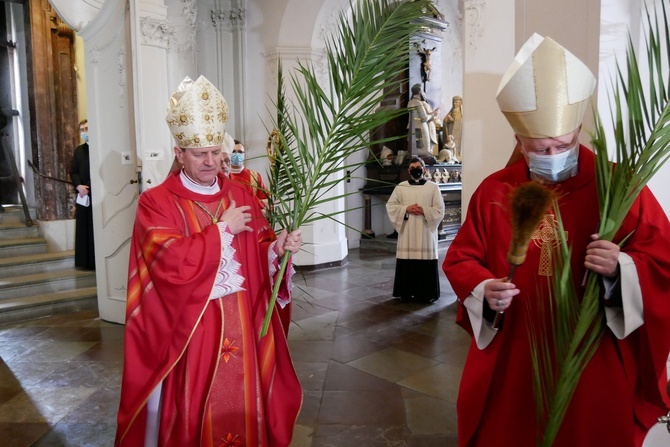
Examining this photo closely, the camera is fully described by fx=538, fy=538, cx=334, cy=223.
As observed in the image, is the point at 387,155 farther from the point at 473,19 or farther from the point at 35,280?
the point at 35,280

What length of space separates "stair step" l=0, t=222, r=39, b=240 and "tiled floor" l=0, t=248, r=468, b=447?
196cm

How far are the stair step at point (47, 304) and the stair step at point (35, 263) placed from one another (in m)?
0.56

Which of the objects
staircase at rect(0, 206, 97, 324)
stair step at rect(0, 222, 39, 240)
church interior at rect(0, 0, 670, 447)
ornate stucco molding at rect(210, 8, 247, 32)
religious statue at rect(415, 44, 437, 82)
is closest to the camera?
church interior at rect(0, 0, 670, 447)

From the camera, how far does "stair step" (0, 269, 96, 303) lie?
5.87m

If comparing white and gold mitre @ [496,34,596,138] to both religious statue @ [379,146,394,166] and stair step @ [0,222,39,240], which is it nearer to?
stair step @ [0,222,39,240]

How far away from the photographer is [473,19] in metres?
4.84

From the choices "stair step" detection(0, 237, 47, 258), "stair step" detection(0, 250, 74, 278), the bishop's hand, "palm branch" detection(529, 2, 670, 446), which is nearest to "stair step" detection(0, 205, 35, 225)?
"stair step" detection(0, 237, 47, 258)

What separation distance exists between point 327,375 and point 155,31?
3.41 m

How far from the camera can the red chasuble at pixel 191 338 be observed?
7.00ft

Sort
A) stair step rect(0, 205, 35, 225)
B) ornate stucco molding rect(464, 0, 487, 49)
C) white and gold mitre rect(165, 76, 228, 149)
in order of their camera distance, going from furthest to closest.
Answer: stair step rect(0, 205, 35, 225)
ornate stucco molding rect(464, 0, 487, 49)
white and gold mitre rect(165, 76, 228, 149)

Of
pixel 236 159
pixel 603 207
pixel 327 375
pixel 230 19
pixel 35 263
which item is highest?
pixel 230 19

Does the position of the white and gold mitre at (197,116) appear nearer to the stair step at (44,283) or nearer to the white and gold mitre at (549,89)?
the white and gold mitre at (549,89)

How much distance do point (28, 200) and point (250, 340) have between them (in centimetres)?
747

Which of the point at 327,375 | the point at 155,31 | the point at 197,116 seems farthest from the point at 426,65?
the point at 197,116
